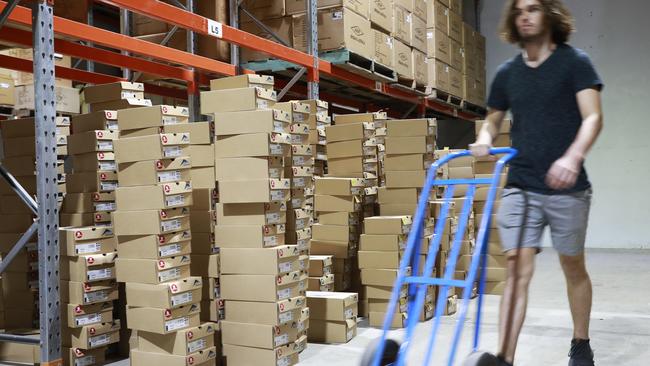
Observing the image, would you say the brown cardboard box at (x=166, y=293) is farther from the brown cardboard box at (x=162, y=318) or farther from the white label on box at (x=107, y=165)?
the white label on box at (x=107, y=165)

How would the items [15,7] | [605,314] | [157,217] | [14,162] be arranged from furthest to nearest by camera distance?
[605,314] < [14,162] < [157,217] < [15,7]

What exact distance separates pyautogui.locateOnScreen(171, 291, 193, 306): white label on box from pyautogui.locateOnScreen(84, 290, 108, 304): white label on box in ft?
2.69

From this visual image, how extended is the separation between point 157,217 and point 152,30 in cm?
338

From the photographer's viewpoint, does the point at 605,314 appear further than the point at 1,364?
Yes

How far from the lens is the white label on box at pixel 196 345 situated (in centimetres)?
441

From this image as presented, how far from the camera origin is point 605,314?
20.1 feet

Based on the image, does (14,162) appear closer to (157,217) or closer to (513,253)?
(157,217)

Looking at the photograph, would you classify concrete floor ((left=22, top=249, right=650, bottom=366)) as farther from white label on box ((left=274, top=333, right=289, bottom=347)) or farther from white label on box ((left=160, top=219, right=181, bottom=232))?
white label on box ((left=160, top=219, right=181, bottom=232))

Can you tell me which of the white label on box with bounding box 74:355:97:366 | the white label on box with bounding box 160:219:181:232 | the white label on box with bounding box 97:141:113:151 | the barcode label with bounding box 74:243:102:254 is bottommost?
the white label on box with bounding box 74:355:97:366

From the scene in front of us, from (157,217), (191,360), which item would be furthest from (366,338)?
(157,217)

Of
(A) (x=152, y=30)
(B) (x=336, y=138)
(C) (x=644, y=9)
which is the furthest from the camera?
(C) (x=644, y=9)

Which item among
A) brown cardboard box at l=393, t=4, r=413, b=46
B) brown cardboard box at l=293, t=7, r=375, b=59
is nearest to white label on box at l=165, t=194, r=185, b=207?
brown cardboard box at l=293, t=7, r=375, b=59

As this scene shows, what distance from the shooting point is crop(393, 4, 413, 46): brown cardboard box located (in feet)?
27.8

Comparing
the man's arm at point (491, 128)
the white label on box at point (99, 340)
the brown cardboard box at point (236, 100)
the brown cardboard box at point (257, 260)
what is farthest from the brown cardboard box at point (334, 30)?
the man's arm at point (491, 128)
